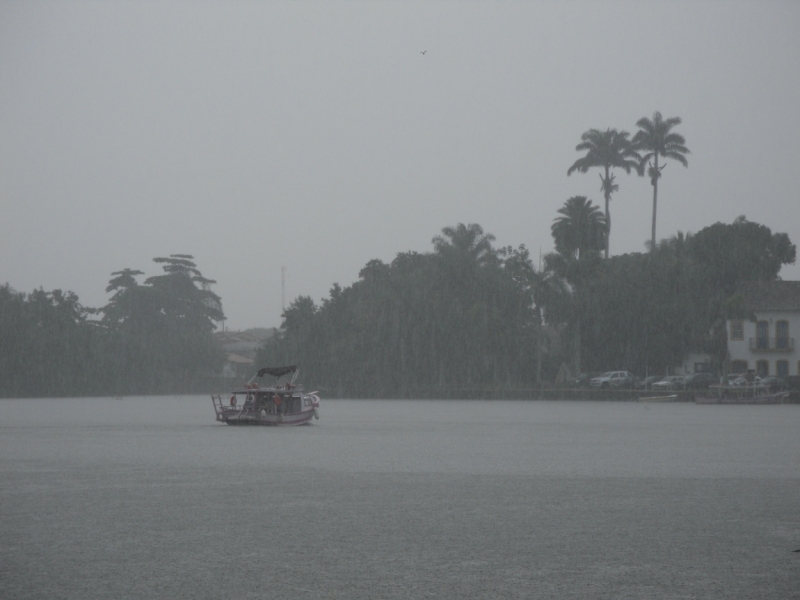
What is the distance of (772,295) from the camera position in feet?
278

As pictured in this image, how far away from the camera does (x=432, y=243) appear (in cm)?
9494

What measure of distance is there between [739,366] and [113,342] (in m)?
55.6

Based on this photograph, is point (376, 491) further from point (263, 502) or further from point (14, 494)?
point (14, 494)

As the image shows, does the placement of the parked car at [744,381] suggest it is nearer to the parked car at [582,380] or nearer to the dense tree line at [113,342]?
the parked car at [582,380]

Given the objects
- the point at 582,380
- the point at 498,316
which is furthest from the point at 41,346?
the point at 582,380

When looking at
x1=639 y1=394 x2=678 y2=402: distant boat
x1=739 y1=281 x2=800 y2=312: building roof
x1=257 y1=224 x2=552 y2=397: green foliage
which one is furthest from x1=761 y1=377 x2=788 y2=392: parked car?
x1=257 y1=224 x2=552 y2=397: green foliage

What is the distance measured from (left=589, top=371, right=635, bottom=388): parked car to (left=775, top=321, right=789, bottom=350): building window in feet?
39.1

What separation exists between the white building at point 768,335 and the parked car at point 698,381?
584 cm

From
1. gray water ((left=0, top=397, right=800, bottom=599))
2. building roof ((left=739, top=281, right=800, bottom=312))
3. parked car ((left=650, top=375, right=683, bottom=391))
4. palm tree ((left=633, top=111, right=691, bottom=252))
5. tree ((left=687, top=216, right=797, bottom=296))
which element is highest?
palm tree ((left=633, top=111, right=691, bottom=252))

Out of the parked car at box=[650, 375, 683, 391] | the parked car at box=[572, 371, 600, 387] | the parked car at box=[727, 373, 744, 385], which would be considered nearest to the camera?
the parked car at box=[650, 375, 683, 391]

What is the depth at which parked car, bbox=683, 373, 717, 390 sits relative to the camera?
78131 mm

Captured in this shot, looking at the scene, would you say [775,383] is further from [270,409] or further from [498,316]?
[270,409]

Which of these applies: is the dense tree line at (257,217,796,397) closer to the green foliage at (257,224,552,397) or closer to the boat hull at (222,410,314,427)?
the green foliage at (257,224,552,397)

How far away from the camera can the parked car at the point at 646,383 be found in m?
78.1
